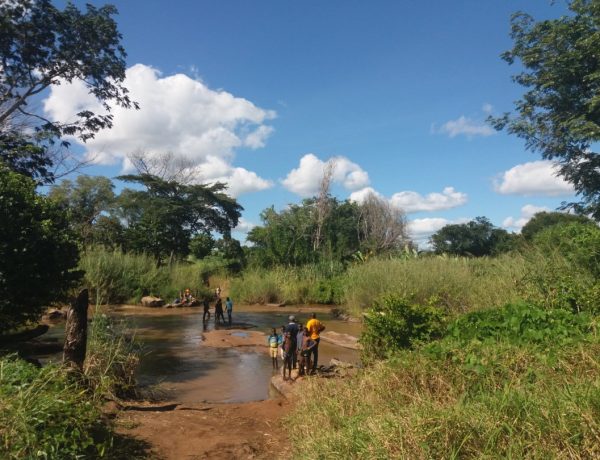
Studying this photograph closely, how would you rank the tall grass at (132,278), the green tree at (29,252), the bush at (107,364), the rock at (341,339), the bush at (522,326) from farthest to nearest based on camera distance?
the tall grass at (132,278), the rock at (341,339), the green tree at (29,252), the bush at (107,364), the bush at (522,326)

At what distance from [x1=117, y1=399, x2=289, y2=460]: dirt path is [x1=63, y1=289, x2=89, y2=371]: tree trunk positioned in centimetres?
107

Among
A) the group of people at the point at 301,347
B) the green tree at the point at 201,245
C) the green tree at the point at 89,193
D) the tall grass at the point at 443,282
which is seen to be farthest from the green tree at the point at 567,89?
the green tree at the point at 89,193

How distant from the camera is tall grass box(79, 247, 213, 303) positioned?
23.2m

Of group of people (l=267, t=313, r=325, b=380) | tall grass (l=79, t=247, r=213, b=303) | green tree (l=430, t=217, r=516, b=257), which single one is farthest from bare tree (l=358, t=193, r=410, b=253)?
group of people (l=267, t=313, r=325, b=380)

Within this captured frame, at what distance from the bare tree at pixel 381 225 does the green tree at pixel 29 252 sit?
120 feet

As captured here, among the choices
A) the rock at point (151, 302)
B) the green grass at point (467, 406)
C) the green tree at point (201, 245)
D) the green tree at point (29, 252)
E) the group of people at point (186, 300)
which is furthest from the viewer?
the green tree at point (201, 245)

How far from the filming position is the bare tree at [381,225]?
146ft

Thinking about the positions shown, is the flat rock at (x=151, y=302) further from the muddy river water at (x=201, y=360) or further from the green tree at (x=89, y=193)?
the green tree at (x=89, y=193)

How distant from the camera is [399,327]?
331 inches

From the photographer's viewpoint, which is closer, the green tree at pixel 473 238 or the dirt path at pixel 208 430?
the dirt path at pixel 208 430

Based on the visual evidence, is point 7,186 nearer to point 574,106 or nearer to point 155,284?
point 155,284

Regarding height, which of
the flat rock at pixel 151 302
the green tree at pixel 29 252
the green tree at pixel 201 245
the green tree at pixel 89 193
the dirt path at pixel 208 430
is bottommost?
the dirt path at pixel 208 430

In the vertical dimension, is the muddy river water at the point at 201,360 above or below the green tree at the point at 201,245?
below

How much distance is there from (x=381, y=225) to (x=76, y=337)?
130ft
